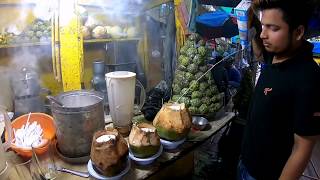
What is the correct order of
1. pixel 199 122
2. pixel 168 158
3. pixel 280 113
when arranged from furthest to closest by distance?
pixel 199 122 < pixel 168 158 < pixel 280 113

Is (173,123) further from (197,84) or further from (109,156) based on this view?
(197,84)

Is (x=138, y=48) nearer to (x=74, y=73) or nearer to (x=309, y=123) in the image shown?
(x=74, y=73)

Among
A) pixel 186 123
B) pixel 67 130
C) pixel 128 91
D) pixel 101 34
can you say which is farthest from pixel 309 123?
pixel 101 34

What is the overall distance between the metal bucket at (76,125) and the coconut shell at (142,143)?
221 millimetres

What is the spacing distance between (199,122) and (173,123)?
1.46ft

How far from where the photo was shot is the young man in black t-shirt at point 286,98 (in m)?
1.13

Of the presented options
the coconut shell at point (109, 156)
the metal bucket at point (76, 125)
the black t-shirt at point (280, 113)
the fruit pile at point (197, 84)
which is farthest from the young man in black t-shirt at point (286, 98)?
the metal bucket at point (76, 125)

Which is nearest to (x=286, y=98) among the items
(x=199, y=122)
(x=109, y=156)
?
(x=199, y=122)

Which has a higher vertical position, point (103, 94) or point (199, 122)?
point (103, 94)

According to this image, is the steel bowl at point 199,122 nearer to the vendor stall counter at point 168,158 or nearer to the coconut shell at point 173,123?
the vendor stall counter at point 168,158

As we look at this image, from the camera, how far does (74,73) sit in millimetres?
2162

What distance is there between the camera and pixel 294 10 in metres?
1.15

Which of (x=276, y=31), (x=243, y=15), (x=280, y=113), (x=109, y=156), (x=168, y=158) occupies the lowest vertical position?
(x=168, y=158)

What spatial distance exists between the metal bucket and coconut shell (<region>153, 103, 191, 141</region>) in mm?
328
